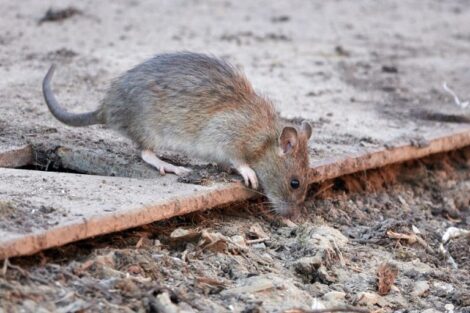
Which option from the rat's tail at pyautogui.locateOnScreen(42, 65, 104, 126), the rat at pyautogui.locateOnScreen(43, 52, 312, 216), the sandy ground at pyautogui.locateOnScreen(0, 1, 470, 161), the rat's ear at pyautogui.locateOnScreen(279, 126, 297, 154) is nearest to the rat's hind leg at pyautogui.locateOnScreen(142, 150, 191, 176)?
the rat at pyautogui.locateOnScreen(43, 52, 312, 216)

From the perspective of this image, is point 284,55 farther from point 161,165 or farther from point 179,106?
point 161,165

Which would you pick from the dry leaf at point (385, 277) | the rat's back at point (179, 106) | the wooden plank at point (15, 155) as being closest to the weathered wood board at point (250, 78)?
the wooden plank at point (15, 155)

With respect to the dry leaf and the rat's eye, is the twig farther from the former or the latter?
the dry leaf

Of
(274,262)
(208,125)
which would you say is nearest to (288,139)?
(208,125)

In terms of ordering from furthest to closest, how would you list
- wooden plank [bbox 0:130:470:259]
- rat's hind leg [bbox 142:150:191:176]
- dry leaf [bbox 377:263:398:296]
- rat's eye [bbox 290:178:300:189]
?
rat's eye [bbox 290:178:300:189] → rat's hind leg [bbox 142:150:191:176] → dry leaf [bbox 377:263:398:296] → wooden plank [bbox 0:130:470:259]

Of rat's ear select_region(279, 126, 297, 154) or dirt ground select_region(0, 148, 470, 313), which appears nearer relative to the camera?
dirt ground select_region(0, 148, 470, 313)

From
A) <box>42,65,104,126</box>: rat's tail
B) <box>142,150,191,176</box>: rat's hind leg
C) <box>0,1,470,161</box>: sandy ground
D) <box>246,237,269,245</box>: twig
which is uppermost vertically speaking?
<box>42,65,104,126</box>: rat's tail

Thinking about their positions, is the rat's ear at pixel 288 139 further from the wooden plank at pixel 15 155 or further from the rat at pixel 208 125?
the wooden plank at pixel 15 155

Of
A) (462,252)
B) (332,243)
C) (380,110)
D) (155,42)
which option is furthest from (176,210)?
(155,42)

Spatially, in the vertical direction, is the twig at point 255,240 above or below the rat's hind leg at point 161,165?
below
